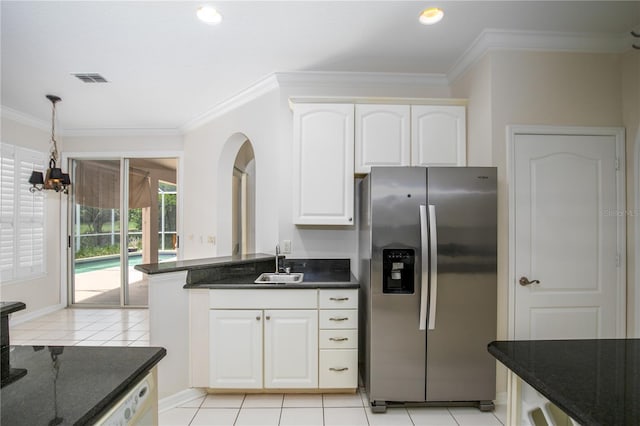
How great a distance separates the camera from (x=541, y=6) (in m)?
2.01

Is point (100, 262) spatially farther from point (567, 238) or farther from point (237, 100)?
point (567, 238)

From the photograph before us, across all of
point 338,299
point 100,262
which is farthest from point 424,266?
point 100,262

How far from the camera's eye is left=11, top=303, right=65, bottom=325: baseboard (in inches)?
157

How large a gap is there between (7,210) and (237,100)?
3276 millimetres

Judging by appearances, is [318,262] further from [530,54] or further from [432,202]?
A: [530,54]

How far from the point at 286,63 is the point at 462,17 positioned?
1.42 metres

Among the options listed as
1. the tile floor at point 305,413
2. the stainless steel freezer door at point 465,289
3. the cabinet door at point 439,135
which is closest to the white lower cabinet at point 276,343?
the tile floor at point 305,413

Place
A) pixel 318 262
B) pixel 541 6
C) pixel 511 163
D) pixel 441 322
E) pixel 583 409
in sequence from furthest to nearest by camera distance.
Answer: pixel 318 262 < pixel 511 163 < pixel 441 322 < pixel 541 6 < pixel 583 409

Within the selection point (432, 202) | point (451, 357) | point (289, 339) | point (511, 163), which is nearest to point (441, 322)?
point (451, 357)

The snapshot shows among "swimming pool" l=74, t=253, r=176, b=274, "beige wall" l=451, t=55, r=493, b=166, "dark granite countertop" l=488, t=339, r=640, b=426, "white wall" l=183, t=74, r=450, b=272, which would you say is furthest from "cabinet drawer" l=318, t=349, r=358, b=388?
"swimming pool" l=74, t=253, r=176, b=274

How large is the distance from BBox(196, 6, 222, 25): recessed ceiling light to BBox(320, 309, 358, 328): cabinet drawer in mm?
2214

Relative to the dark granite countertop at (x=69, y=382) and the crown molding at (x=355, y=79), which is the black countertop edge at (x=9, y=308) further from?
the crown molding at (x=355, y=79)

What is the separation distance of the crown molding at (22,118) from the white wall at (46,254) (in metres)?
0.03

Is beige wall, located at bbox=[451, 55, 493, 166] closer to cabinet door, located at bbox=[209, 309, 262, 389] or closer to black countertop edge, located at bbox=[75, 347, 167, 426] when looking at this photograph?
cabinet door, located at bbox=[209, 309, 262, 389]
